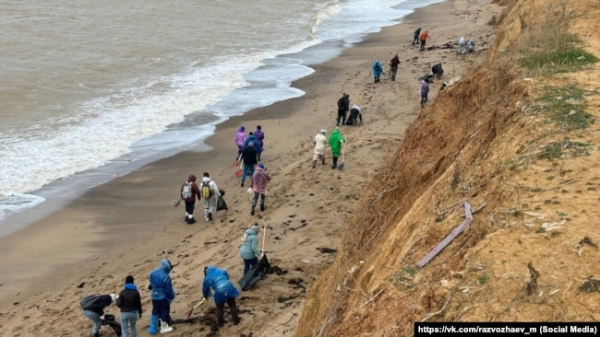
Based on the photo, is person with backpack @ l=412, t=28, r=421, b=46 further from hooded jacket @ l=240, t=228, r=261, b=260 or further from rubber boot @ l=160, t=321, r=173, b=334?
rubber boot @ l=160, t=321, r=173, b=334

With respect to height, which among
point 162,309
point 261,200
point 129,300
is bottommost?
point 261,200

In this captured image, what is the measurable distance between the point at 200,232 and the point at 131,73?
59.7 feet

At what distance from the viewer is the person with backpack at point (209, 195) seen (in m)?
14.1

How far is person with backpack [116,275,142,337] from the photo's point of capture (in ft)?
30.6

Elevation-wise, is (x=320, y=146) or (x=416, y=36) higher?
(x=416, y=36)

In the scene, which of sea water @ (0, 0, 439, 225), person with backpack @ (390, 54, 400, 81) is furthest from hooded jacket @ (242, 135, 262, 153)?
person with backpack @ (390, 54, 400, 81)

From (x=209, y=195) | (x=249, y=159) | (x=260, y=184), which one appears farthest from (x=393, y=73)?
(x=209, y=195)

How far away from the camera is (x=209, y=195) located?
46.3 feet

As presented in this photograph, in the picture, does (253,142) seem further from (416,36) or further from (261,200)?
(416,36)

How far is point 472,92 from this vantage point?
10.5 meters

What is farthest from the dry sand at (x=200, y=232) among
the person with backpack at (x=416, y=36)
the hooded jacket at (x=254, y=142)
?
the person with backpack at (x=416, y=36)

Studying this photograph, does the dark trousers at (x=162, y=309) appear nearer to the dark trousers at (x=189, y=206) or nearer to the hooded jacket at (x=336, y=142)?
the dark trousers at (x=189, y=206)

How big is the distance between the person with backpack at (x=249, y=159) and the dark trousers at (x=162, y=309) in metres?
6.65

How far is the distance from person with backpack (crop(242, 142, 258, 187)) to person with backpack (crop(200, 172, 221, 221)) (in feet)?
5.70
